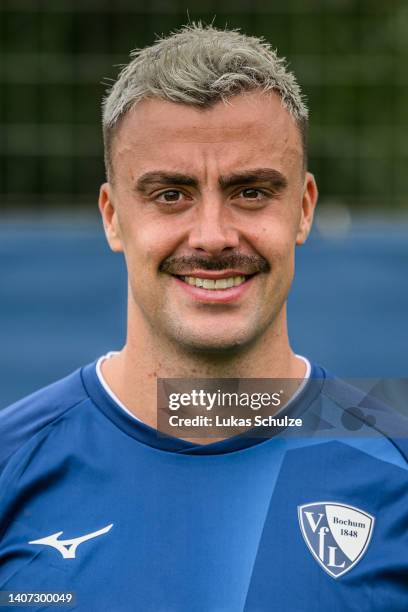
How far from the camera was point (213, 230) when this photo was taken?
1.85 m

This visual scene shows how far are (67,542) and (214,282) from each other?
1.84 feet

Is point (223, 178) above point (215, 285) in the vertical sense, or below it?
above

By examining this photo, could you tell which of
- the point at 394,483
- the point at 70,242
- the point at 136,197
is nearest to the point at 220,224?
the point at 136,197

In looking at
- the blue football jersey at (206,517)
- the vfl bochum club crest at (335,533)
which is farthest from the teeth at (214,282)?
the vfl bochum club crest at (335,533)

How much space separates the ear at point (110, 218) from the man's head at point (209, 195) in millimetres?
85

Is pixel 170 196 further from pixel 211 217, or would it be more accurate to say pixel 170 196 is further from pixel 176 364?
pixel 176 364

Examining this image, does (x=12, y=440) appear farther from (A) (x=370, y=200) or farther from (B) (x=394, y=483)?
(A) (x=370, y=200)

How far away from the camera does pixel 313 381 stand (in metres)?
2.08

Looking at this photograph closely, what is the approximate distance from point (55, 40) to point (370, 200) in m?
2.81

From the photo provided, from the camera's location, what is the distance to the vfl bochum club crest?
188cm

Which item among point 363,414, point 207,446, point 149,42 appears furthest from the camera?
point 149,42

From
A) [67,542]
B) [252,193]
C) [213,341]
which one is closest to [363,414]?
[213,341]

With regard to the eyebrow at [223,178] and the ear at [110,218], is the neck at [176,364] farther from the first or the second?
the eyebrow at [223,178]

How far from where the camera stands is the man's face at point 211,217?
188cm
